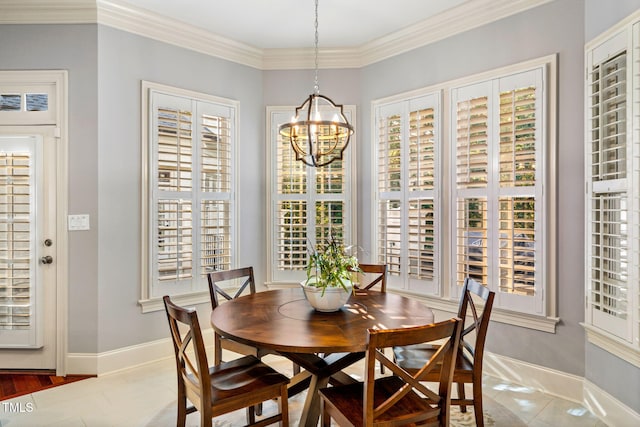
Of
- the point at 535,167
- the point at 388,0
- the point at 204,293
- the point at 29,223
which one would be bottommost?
the point at 204,293

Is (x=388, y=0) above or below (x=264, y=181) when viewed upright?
above

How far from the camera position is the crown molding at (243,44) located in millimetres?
3230

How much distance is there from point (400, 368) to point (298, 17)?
3.02 m

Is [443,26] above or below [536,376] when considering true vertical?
above

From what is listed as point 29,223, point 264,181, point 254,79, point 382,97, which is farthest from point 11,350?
point 382,97

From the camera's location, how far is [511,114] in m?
3.14

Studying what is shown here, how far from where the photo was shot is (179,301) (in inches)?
148

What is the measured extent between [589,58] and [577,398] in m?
2.29

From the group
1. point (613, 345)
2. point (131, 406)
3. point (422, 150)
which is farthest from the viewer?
A: point (422, 150)

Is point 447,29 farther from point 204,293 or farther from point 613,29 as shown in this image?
point 204,293

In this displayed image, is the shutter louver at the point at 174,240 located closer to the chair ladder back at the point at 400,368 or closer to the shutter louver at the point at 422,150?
the shutter louver at the point at 422,150

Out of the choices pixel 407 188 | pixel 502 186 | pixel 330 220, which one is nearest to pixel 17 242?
pixel 330 220

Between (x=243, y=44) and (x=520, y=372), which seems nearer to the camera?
(x=520, y=372)

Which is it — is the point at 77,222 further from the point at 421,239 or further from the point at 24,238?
the point at 421,239
